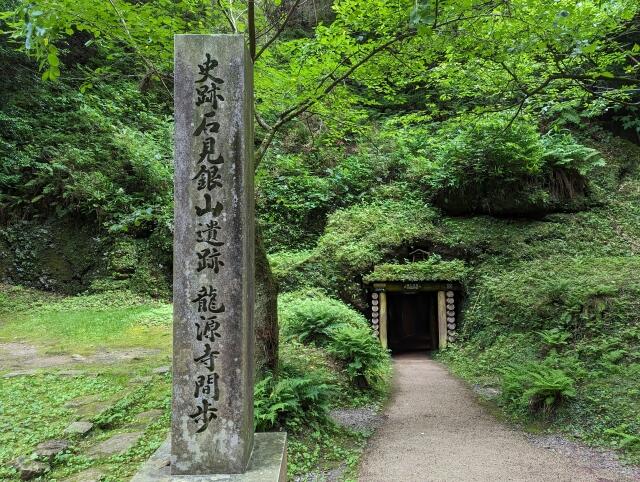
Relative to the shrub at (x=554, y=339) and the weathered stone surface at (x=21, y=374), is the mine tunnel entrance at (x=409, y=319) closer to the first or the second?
the shrub at (x=554, y=339)

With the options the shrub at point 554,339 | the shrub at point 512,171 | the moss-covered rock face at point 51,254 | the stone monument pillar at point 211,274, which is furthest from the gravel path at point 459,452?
the moss-covered rock face at point 51,254

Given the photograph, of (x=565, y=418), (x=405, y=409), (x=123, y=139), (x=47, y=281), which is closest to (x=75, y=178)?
(x=123, y=139)

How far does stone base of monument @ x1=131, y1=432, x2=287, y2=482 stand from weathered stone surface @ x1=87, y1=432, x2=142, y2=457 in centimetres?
149

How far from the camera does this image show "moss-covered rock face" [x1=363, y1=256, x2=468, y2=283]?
1207 centimetres

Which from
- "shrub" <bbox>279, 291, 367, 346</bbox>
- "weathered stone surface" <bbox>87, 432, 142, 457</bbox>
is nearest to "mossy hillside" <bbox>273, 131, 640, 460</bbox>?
"shrub" <bbox>279, 291, 367, 346</bbox>

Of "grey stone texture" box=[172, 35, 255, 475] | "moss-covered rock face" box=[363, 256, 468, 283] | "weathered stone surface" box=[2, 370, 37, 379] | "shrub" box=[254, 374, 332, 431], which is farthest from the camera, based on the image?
"moss-covered rock face" box=[363, 256, 468, 283]

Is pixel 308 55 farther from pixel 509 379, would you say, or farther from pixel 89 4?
pixel 509 379

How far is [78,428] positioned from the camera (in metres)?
5.04

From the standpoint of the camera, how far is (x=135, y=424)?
17.9 ft

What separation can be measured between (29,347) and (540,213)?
14.1 metres

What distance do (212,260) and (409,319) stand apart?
1623 centimetres

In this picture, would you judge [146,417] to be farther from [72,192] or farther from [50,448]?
[72,192]

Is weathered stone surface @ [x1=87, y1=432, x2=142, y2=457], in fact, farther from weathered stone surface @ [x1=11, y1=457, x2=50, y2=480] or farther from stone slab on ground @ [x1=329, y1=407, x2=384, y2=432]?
stone slab on ground @ [x1=329, y1=407, x2=384, y2=432]

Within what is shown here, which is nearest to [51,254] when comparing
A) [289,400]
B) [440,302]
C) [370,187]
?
[370,187]
